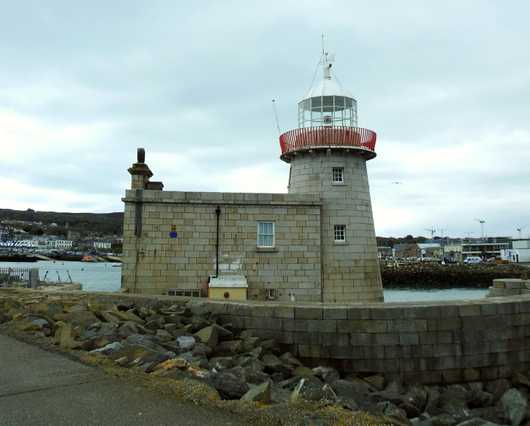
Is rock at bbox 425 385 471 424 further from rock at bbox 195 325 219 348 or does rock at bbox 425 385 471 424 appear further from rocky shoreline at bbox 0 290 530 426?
rock at bbox 195 325 219 348

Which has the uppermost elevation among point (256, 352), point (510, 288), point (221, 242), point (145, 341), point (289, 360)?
point (221, 242)

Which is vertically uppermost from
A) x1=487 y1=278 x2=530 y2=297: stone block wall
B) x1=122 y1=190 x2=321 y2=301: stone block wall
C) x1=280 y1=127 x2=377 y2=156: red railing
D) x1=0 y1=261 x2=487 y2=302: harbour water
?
x1=280 y1=127 x2=377 y2=156: red railing

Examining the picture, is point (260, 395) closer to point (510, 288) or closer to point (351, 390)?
point (351, 390)

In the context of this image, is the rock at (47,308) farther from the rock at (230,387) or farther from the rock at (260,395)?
the rock at (260,395)

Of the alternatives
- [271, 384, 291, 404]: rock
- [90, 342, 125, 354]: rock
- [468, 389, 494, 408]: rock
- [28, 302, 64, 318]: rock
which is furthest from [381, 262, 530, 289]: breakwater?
[271, 384, 291, 404]: rock

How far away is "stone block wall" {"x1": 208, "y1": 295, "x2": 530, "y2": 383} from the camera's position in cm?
798

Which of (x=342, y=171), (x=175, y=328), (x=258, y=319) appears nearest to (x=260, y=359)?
(x=258, y=319)

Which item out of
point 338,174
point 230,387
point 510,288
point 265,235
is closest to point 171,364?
point 230,387

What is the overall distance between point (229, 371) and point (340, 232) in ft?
35.2

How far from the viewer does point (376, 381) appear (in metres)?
7.71

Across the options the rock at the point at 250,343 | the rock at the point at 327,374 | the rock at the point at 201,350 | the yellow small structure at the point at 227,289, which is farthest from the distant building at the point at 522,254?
the rock at the point at 201,350

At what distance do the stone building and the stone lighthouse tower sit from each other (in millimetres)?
35

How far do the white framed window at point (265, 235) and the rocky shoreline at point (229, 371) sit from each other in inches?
223

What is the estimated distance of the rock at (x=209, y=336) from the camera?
23.8 ft
